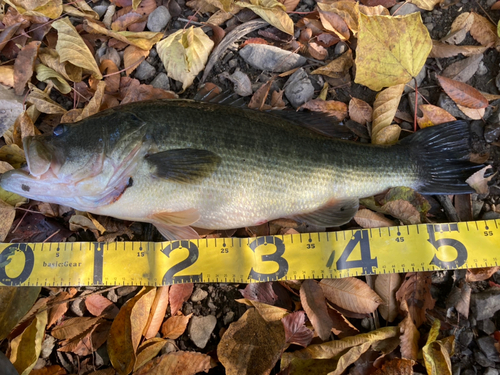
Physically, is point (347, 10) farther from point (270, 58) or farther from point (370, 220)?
point (370, 220)

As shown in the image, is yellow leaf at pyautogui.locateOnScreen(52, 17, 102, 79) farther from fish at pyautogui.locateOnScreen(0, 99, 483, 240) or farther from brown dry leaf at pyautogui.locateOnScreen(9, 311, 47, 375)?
brown dry leaf at pyautogui.locateOnScreen(9, 311, 47, 375)

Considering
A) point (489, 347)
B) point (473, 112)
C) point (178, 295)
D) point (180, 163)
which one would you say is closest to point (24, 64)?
point (180, 163)

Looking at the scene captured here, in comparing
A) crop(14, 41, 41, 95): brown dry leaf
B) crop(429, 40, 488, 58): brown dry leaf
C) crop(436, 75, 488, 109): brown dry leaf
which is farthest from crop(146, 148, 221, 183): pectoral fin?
crop(429, 40, 488, 58): brown dry leaf

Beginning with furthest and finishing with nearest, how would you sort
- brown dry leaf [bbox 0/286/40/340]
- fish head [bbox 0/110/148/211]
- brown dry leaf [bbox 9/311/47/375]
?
1. brown dry leaf [bbox 0/286/40/340]
2. brown dry leaf [bbox 9/311/47/375]
3. fish head [bbox 0/110/148/211]

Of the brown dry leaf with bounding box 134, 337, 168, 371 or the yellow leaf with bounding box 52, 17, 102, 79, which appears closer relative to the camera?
the brown dry leaf with bounding box 134, 337, 168, 371

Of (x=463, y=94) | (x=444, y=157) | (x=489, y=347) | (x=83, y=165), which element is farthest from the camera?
(x=463, y=94)

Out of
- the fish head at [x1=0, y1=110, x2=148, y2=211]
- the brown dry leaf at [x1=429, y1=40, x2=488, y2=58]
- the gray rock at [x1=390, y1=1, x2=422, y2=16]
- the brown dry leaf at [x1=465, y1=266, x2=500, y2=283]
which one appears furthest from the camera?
the gray rock at [x1=390, y1=1, x2=422, y2=16]
